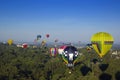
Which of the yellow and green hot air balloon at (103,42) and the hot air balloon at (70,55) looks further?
the yellow and green hot air balloon at (103,42)

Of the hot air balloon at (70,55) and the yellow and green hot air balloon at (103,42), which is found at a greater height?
the yellow and green hot air balloon at (103,42)

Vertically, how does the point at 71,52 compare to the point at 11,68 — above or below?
above

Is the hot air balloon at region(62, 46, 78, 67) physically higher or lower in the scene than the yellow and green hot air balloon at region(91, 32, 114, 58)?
lower

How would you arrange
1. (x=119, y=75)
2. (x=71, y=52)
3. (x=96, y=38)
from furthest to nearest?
1. (x=119, y=75)
2. (x=96, y=38)
3. (x=71, y=52)

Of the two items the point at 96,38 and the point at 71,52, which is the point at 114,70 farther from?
the point at 71,52

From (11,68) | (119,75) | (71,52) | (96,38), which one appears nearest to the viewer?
(71,52)

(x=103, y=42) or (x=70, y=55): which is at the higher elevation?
(x=103, y=42)

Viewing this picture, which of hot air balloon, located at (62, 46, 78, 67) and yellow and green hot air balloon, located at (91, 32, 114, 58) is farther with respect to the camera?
yellow and green hot air balloon, located at (91, 32, 114, 58)

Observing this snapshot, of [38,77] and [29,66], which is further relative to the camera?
[29,66]

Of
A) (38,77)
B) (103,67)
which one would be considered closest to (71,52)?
(38,77)

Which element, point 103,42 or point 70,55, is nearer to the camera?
point 70,55
